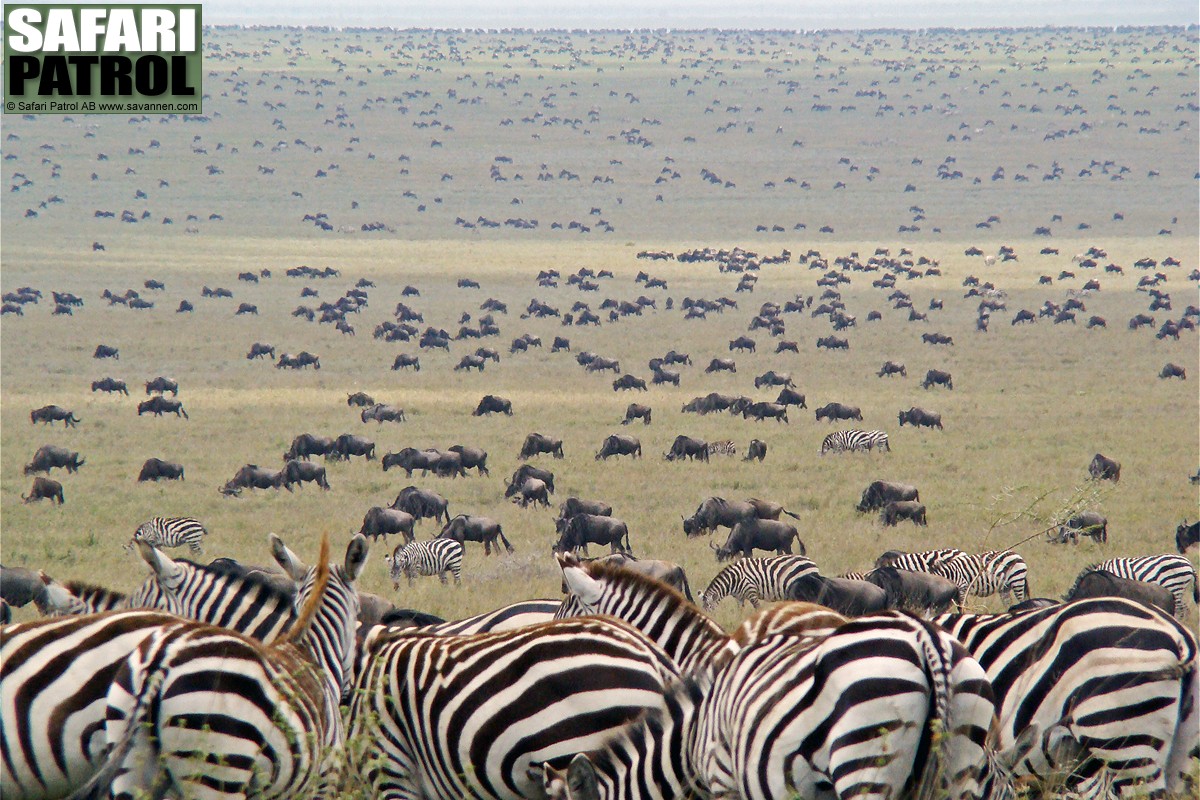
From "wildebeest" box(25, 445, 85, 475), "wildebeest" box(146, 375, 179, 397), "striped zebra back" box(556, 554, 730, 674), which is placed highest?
"striped zebra back" box(556, 554, 730, 674)

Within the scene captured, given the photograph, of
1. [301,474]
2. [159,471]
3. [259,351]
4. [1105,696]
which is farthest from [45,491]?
[1105,696]

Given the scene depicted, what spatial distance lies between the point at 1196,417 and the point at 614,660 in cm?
2962

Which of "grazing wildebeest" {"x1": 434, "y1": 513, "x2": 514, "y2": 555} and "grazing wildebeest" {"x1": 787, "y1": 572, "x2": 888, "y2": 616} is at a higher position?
"grazing wildebeest" {"x1": 787, "y1": 572, "x2": 888, "y2": 616}

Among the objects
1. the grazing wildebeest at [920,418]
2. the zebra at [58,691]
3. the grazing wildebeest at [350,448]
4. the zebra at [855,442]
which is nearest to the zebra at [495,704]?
the zebra at [58,691]

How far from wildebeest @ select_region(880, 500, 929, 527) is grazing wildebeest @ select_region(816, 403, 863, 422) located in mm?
10506

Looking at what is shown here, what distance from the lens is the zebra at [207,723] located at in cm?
410

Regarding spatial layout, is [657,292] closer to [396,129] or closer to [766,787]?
[766,787]

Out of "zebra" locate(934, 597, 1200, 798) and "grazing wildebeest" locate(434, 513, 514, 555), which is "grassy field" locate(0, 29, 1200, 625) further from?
"zebra" locate(934, 597, 1200, 798)

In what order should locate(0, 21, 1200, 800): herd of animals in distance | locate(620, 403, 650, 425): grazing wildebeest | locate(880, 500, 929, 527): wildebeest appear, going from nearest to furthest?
locate(0, 21, 1200, 800): herd of animals in distance < locate(880, 500, 929, 527): wildebeest < locate(620, 403, 650, 425): grazing wildebeest

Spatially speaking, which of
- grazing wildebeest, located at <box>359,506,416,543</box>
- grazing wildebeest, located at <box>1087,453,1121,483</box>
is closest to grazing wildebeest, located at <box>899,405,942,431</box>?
grazing wildebeest, located at <box>1087,453,1121,483</box>

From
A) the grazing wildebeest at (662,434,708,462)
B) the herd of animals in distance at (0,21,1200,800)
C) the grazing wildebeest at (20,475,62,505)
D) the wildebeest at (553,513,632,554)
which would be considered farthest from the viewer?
the grazing wildebeest at (662,434,708,462)

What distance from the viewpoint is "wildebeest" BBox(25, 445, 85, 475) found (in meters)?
25.0

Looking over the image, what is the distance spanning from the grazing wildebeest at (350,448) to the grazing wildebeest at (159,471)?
340 centimetres

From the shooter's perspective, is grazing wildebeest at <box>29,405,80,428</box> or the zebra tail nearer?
the zebra tail
